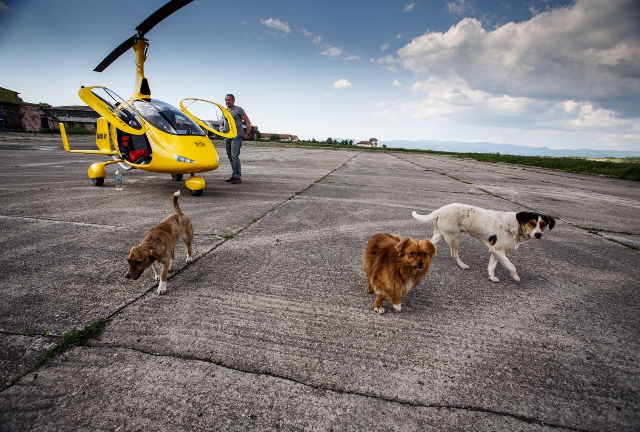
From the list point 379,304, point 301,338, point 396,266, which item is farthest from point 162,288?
point 396,266

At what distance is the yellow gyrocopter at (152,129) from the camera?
667 cm

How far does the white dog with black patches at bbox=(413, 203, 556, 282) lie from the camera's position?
354 cm

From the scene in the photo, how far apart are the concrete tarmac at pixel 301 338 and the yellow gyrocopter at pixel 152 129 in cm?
217

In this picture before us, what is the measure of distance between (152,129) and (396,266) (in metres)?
6.44

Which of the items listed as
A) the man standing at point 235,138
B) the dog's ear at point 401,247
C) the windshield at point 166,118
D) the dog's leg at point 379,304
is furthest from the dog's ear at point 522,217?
the man standing at point 235,138

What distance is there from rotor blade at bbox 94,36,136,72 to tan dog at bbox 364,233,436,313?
29.1 ft

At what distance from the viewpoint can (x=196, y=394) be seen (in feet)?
5.97

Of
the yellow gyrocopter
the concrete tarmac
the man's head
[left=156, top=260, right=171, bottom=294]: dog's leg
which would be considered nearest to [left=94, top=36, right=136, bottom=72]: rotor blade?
the yellow gyrocopter

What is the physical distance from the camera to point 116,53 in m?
8.27

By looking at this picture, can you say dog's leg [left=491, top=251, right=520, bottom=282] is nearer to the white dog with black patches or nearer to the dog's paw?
the white dog with black patches

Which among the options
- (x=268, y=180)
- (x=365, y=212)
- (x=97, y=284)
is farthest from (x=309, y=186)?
(x=97, y=284)

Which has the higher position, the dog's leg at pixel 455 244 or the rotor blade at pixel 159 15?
the rotor blade at pixel 159 15

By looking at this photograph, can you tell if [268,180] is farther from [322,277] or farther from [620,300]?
[620,300]

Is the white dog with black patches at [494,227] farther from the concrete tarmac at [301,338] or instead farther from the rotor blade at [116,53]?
the rotor blade at [116,53]
